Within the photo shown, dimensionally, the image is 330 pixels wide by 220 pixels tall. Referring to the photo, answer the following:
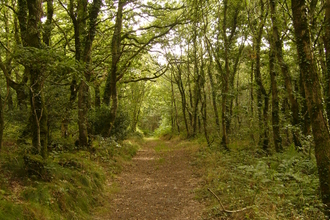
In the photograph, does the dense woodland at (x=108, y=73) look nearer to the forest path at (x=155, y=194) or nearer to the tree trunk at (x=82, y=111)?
the tree trunk at (x=82, y=111)

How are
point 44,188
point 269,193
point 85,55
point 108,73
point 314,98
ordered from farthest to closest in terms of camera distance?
point 108,73, point 85,55, point 269,193, point 44,188, point 314,98

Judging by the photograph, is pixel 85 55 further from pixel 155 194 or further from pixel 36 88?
pixel 155 194

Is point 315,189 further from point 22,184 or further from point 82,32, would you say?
point 82,32

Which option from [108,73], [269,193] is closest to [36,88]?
[269,193]

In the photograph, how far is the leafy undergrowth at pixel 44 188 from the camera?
4.03 m

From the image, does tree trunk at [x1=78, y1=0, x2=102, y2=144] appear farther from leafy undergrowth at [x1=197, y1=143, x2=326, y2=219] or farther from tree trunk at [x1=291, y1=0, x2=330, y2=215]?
tree trunk at [x1=291, y1=0, x2=330, y2=215]

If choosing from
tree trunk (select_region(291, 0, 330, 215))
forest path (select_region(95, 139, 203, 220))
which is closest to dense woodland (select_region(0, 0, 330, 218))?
tree trunk (select_region(291, 0, 330, 215))

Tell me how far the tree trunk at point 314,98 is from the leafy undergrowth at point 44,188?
16.3 feet

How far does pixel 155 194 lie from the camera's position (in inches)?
289

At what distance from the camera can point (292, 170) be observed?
6473 millimetres

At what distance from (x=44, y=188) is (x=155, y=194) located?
3.55 m

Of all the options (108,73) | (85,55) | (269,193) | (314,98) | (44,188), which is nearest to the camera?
(314,98)

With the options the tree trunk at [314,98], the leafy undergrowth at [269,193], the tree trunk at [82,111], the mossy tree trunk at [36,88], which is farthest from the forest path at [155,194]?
the tree trunk at [314,98]

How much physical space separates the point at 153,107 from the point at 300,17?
38290 mm
